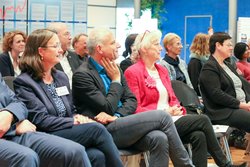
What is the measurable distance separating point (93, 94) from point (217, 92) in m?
1.56

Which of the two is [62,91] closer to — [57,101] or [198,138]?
[57,101]

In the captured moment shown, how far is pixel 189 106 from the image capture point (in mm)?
4156

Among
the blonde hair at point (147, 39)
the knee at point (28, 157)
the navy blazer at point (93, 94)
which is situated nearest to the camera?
the knee at point (28, 157)

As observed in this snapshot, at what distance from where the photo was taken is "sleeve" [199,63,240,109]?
430 cm

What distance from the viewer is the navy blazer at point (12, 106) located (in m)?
2.66

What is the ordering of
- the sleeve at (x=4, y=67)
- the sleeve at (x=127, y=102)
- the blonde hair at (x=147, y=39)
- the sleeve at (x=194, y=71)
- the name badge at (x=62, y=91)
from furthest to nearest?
the sleeve at (x=194, y=71)
the sleeve at (x=4, y=67)
the blonde hair at (x=147, y=39)
the sleeve at (x=127, y=102)
the name badge at (x=62, y=91)

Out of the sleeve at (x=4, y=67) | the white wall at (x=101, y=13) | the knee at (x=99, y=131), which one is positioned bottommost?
the knee at (x=99, y=131)

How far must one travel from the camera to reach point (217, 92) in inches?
169

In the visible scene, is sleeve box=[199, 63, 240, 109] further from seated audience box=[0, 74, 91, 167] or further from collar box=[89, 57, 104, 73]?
seated audience box=[0, 74, 91, 167]

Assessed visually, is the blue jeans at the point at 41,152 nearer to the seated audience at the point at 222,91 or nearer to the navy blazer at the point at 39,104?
the navy blazer at the point at 39,104

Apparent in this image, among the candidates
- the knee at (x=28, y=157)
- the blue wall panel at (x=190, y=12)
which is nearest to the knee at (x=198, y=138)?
the knee at (x=28, y=157)

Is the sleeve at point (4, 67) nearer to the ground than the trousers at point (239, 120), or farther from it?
farther from it

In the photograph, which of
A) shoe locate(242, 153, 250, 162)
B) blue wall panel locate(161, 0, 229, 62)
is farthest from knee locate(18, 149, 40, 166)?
blue wall panel locate(161, 0, 229, 62)

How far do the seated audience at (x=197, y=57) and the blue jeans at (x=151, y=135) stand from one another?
8.25 ft
